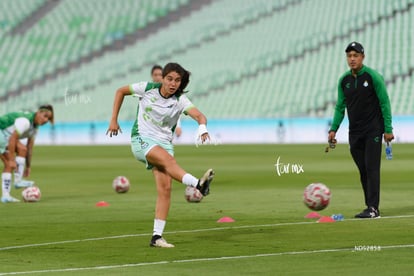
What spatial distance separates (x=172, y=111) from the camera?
1158cm

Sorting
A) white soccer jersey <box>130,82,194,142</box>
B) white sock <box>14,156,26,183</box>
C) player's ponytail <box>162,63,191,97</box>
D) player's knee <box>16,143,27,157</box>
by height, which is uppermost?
player's knee <box>16,143,27,157</box>

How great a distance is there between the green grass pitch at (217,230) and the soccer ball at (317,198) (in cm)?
Result: 26

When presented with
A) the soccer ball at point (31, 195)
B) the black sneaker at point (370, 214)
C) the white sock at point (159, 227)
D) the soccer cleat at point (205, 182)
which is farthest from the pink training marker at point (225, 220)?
the soccer ball at point (31, 195)

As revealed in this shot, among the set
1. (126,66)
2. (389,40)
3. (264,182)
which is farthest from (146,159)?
(126,66)

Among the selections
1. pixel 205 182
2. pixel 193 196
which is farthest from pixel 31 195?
pixel 205 182

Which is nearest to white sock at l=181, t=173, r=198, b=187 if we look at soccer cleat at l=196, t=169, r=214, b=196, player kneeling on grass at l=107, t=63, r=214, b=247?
soccer cleat at l=196, t=169, r=214, b=196

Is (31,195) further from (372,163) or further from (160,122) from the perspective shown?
(160,122)

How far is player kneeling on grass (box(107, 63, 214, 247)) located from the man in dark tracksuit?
3.33 metres

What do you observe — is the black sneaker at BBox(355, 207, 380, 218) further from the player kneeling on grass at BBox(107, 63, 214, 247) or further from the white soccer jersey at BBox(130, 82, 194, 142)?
Result: the white soccer jersey at BBox(130, 82, 194, 142)

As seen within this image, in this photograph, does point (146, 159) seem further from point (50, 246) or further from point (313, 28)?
point (313, 28)

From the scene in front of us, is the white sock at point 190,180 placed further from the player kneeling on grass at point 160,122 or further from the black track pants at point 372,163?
the black track pants at point 372,163

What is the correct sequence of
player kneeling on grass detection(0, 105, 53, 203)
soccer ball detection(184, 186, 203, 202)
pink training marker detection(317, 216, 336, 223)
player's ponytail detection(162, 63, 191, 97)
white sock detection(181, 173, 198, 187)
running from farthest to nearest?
player kneeling on grass detection(0, 105, 53, 203) < soccer ball detection(184, 186, 203, 202) < pink training marker detection(317, 216, 336, 223) < player's ponytail detection(162, 63, 191, 97) < white sock detection(181, 173, 198, 187)

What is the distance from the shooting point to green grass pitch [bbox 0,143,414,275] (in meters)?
9.52

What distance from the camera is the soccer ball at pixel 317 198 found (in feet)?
46.7
